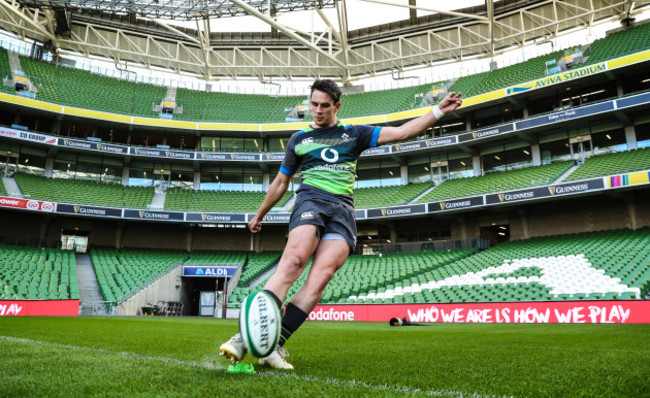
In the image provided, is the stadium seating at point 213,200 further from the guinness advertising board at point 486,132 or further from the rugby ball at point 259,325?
the rugby ball at point 259,325

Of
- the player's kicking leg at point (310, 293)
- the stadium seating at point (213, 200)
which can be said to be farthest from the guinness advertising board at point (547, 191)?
the player's kicking leg at point (310, 293)

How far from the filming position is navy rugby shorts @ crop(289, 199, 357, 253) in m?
3.67

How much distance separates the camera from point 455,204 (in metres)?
30.4

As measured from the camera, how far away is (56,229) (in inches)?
1379

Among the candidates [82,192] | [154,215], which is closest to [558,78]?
[154,215]

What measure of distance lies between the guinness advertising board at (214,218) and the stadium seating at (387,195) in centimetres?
895

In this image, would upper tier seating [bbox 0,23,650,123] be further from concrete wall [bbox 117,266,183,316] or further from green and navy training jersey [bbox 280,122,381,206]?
green and navy training jersey [bbox 280,122,381,206]

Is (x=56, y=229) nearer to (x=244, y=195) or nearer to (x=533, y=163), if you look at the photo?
(x=244, y=195)

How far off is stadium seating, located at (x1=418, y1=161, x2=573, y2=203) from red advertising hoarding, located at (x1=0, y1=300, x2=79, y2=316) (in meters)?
22.2

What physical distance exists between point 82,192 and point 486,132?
29809 millimetres

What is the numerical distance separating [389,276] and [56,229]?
84.2 ft

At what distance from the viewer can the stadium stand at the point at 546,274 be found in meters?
17.7

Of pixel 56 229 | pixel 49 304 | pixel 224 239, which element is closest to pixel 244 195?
pixel 224 239

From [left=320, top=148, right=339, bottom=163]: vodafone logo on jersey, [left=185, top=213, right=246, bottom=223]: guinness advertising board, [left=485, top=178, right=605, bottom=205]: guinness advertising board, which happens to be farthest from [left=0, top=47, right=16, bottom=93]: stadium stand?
[left=320, top=148, right=339, bottom=163]: vodafone logo on jersey
